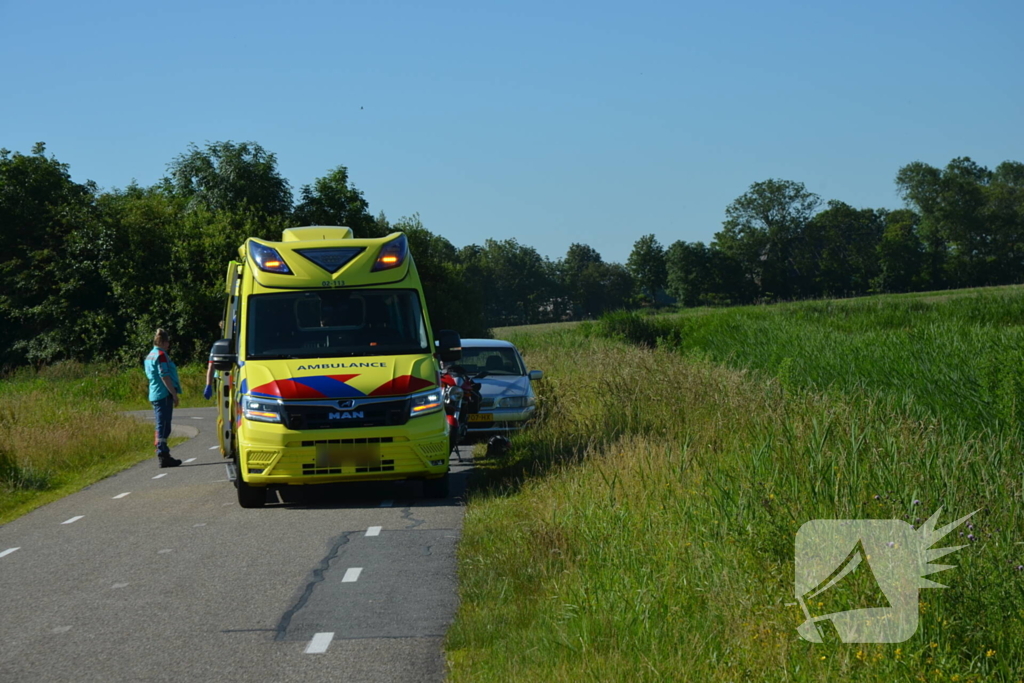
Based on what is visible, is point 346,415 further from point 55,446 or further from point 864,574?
point 55,446

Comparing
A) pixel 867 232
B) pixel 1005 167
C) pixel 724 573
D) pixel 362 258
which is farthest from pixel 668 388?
pixel 1005 167

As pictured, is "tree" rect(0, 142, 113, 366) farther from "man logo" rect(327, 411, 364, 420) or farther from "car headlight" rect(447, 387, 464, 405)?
"man logo" rect(327, 411, 364, 420)

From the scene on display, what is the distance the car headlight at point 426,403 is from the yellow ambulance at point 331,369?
0.03 feet

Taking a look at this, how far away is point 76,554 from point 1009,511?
275 inches

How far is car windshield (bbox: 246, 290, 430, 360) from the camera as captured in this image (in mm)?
10680

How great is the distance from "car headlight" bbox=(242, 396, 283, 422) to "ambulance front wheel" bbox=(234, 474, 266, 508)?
715 millimetres

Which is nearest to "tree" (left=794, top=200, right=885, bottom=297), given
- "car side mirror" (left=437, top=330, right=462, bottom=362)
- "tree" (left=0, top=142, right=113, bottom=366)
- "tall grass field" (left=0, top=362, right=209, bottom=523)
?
"tree" (left=0, top=142, right=113, bottom=366)

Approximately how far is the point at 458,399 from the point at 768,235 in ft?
395

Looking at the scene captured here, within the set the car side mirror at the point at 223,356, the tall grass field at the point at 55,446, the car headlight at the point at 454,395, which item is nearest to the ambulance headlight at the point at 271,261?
the car side mirror at the point at 223,356

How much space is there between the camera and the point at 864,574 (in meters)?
5.14

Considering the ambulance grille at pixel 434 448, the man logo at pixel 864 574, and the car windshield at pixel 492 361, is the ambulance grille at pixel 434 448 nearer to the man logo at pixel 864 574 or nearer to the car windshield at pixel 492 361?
the man logo at pixel 864 574

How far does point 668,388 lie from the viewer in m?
14.1

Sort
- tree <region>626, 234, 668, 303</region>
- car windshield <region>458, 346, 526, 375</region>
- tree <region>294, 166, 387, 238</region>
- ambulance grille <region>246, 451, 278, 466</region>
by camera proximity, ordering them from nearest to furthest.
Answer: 1. ambulance grille <region>246, 451, 278, 466</region>
2. car windshield <region>458, 346, 526, 375</region>
3. tree <region>294, 166, 387, 238</region>
4. tree <region>626, 234, 668, 303</region>

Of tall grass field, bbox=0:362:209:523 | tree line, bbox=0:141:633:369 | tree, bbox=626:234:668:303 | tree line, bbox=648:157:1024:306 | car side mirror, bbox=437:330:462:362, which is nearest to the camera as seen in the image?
→ car side mirror, bbox=437:330:462:362
